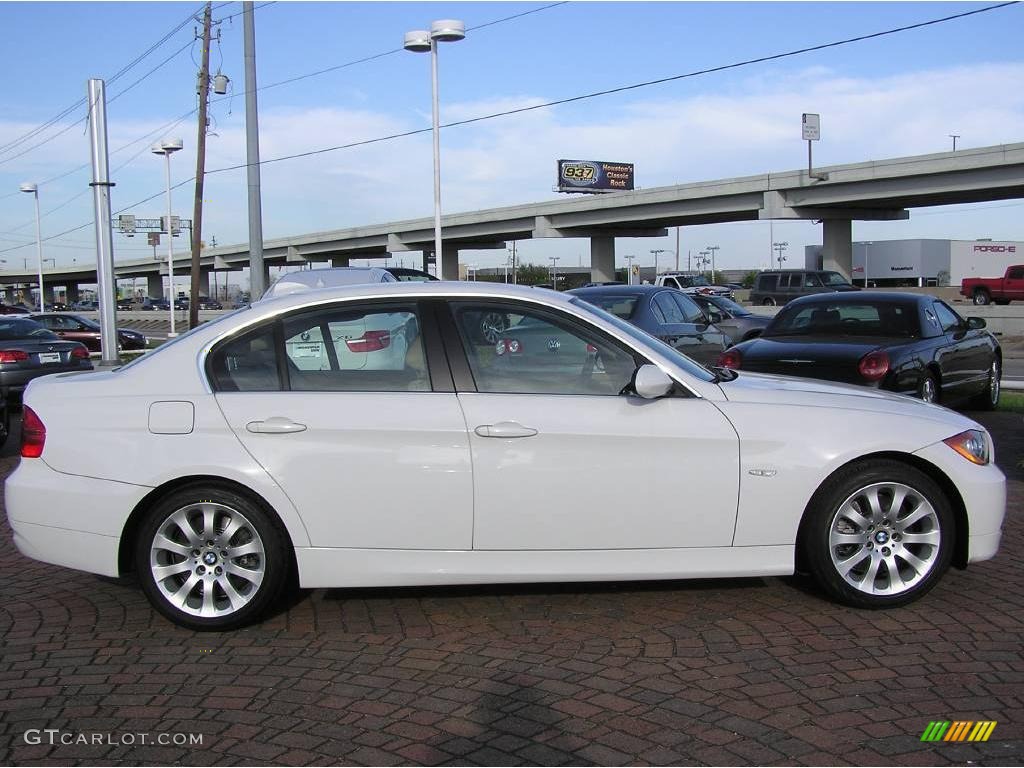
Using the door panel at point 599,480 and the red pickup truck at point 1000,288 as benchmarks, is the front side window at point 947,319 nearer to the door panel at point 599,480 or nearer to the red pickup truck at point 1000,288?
the door panel at point 599,480

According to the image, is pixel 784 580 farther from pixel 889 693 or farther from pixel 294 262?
pixel 294 262

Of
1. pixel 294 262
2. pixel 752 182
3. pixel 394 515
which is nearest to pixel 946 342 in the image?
pixel 394 515

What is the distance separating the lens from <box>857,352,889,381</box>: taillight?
29.8ft

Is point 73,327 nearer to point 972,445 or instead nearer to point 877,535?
point 877,535

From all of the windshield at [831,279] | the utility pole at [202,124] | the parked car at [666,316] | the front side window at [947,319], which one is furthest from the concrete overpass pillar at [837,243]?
the front side window at [947,319]

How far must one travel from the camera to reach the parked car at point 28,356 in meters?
13.9

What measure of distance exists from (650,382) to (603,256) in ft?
212

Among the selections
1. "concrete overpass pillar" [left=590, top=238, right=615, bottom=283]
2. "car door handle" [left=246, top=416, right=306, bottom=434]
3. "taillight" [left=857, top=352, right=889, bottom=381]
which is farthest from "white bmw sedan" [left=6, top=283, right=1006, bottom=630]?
"concrete overpass pillar" [left=590, top=238, right=615, bottom=283]

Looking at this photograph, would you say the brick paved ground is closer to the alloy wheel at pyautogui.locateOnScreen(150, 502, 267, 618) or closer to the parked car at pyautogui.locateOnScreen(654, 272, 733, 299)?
the alloy wheel at pyautogui.locateOnScreen(150, 502, 267, 618)

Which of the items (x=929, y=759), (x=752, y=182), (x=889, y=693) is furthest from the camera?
(x=752, y=182)

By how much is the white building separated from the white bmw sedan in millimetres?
62368

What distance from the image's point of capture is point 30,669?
4.31 metres

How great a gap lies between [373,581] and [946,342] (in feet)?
25.3

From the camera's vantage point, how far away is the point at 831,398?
4.97 m
